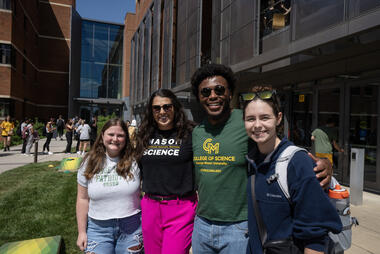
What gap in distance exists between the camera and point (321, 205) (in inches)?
52.9

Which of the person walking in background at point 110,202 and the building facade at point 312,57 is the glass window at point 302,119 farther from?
the person walking in background at point 110,202

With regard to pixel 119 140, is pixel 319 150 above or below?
below

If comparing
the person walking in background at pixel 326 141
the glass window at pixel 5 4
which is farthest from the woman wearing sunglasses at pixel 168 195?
the glass window at pixel 5 4

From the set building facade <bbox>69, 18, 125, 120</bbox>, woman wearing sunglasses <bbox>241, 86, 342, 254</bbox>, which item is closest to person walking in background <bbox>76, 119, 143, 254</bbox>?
woman wearing sunglasses <bbox>241, 86, 342, 254</bbox>

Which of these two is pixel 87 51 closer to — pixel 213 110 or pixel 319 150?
pixel 319 150

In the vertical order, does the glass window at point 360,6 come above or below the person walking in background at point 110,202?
above

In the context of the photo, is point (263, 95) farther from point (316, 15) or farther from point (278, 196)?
point (316, 15)

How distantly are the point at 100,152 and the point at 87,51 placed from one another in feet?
134

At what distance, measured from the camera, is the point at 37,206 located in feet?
18.7

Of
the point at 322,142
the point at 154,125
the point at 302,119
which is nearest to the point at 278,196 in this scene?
the point at 154,125

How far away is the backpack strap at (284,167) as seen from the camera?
1.45m

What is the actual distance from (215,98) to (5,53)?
26.6 meters

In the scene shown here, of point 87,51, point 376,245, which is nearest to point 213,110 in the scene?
point 376,245

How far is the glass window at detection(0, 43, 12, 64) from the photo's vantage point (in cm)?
2236
